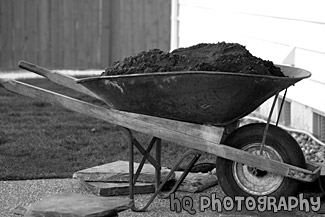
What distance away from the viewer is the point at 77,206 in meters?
5.11

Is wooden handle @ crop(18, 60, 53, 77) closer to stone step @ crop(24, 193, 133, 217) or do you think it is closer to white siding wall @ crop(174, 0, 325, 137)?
stone step @ crop(24, 193, 133, 217)

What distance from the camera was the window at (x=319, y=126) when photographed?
7836 millimetres

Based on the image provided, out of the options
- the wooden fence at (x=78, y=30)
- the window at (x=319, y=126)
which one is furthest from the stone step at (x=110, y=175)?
the wooden fence at (x=78, y=30)

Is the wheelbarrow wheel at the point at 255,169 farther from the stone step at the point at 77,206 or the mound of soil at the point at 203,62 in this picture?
the stone step at the point at 77,206

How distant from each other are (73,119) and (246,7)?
7.58 feet

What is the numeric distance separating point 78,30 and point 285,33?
25.0 feet

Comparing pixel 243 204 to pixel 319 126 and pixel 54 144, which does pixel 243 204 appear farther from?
pixel 54 144

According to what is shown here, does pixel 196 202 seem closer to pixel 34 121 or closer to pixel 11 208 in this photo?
pixel 11 208

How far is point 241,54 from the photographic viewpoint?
5402 millimetres

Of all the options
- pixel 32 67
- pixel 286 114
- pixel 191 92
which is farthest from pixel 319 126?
pixel 32 67

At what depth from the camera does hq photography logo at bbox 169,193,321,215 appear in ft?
17.6

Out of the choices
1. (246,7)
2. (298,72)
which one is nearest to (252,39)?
(246,7)

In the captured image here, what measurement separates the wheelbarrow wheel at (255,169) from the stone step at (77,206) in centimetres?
68

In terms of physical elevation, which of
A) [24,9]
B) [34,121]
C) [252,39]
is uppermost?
[24,9]
